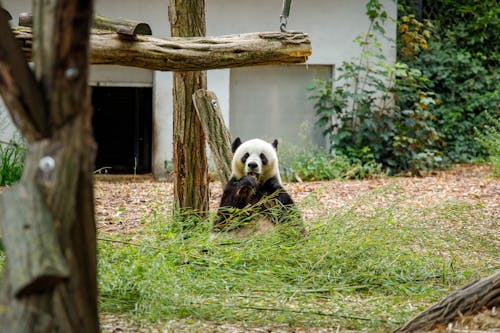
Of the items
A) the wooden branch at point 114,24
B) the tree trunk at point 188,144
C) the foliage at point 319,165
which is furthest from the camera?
the foliage at point 319,165

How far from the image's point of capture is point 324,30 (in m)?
12.7

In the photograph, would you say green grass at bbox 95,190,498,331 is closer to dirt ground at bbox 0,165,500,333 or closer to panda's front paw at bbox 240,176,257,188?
dirt ground at bbox 0,165,500,333

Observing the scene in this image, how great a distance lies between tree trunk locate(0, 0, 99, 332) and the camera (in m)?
2.17

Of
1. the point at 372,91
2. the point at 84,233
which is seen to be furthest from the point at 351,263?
the point at 372,91

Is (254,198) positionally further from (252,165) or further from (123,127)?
(123,127)

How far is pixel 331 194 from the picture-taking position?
9836mm

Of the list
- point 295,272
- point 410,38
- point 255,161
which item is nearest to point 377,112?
point 410,38

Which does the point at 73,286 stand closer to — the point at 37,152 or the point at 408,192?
the point at 37,152

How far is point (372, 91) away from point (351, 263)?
7718 mm

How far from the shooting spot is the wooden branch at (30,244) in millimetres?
2150

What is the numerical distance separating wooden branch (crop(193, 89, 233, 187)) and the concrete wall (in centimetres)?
530

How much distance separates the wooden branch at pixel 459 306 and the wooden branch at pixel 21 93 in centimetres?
221

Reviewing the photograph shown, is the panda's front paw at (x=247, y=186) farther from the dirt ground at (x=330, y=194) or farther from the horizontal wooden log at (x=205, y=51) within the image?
the horizontal wooden log at (x=205, y=51)

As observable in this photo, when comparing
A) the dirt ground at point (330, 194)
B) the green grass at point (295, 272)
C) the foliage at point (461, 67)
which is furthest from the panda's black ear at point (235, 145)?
the foliage at point (461, 67)
